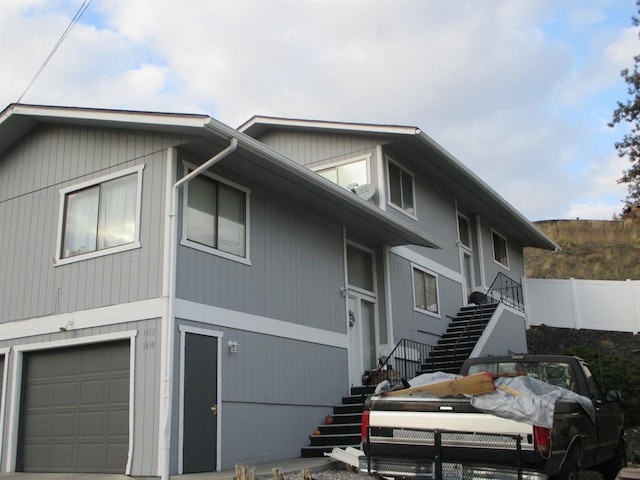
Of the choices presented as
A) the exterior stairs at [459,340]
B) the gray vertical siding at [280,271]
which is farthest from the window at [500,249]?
the gray vertical siding at [280,271]

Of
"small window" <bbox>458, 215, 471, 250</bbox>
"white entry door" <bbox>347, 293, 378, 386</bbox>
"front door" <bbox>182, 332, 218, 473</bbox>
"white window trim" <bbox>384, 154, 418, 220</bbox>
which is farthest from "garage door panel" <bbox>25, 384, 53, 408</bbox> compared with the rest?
"small window" <bbox>458, 215, 471, 250</bbox>

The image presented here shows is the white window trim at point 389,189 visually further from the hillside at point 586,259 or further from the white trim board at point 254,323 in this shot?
the hillside at point 586,259

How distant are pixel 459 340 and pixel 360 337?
301cm

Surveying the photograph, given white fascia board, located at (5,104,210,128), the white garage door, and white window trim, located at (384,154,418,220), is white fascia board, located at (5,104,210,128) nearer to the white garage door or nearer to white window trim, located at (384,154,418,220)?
the white garage door

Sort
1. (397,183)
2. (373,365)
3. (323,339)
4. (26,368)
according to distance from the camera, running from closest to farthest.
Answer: (26,368) < (323,339) < (373,365) < (397,183)

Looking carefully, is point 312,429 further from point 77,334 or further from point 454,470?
point 454,470

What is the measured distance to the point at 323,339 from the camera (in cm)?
1296

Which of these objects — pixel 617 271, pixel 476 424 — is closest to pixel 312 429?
pixel 476 424

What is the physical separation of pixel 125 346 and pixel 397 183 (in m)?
8.52

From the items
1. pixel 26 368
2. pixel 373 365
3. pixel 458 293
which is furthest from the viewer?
pixel 458 293

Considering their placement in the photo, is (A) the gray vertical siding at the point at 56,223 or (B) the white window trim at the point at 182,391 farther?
(A) the gray vertical siding at the point at 56,223

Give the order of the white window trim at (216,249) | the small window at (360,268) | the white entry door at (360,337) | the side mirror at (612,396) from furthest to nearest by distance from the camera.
Result: the small window at (360,268), the white entry door at (360,337), the white window trim at (216,249), the side mirror at (612,396)

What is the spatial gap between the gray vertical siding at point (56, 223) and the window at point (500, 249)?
1431 cm

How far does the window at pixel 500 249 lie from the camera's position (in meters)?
22.4
